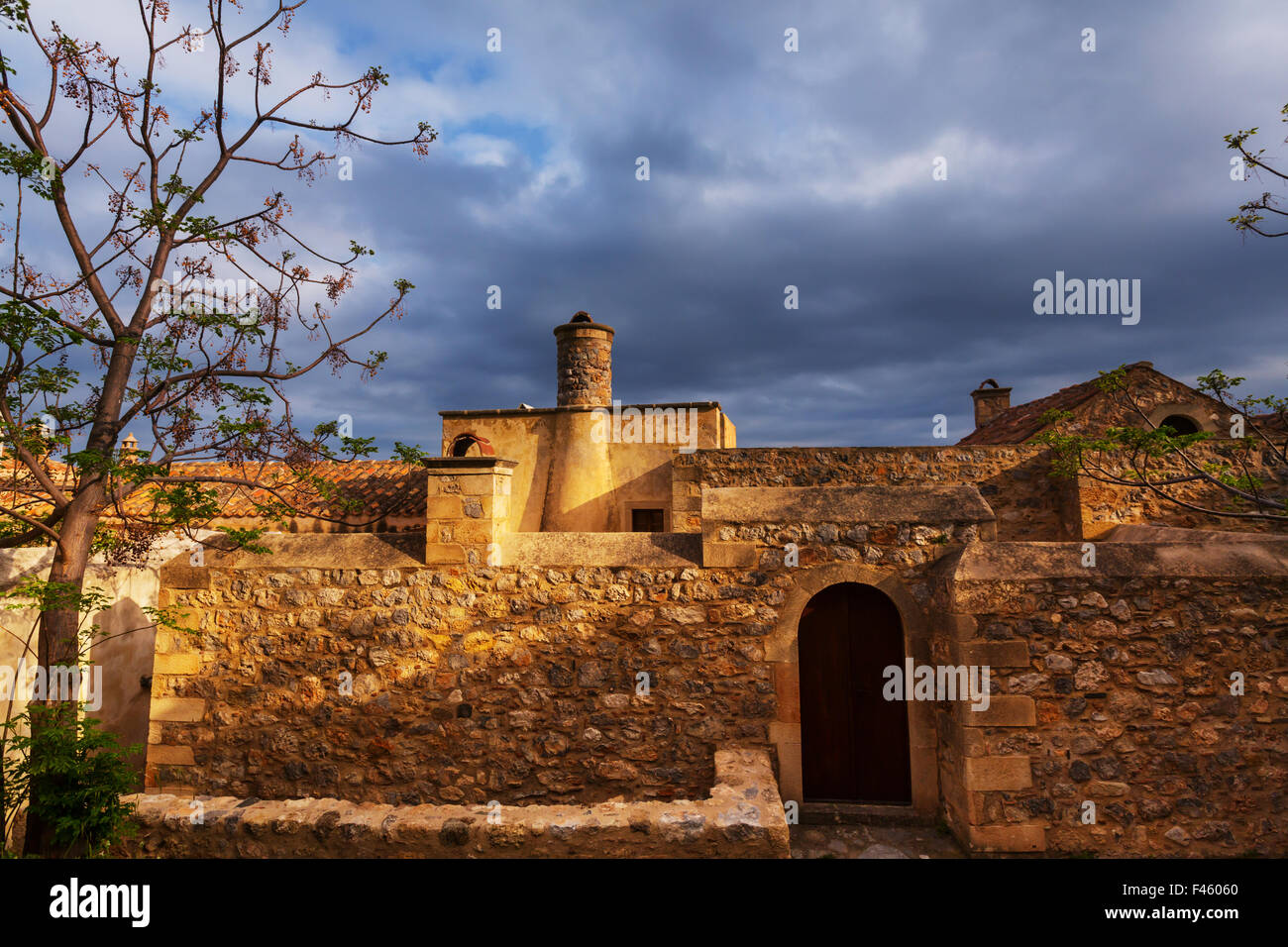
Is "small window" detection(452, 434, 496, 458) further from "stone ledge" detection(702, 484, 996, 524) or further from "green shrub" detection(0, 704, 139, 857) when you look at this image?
"green shrub" detection(0, 704, 139, 857)

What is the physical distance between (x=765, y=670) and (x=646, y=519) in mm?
7696

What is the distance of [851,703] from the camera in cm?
586

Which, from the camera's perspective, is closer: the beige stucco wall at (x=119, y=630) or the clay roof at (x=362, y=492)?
the beige stucco wall at (x=119, y=630)

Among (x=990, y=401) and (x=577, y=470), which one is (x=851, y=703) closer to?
(x=577, y=470)

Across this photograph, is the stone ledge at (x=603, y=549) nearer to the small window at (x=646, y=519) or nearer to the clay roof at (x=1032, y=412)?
the small window at (x=646, y=519)

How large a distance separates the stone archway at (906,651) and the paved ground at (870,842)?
11.7 inches

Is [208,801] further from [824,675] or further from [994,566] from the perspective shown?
[994,566]

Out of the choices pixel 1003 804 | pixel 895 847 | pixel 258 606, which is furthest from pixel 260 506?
pixel 1003 804

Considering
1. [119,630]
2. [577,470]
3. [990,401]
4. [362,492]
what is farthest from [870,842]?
[990,401]

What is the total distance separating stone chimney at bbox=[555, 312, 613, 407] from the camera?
12648 millimetres

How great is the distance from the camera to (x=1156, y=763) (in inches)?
195

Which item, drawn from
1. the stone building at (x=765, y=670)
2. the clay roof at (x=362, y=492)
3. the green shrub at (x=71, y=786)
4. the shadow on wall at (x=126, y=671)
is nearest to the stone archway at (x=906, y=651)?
the stone building at (x=765, y=670)

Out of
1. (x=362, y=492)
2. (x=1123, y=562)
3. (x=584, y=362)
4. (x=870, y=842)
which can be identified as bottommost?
(x=870, y=842)

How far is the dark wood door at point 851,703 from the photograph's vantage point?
5781 mm
